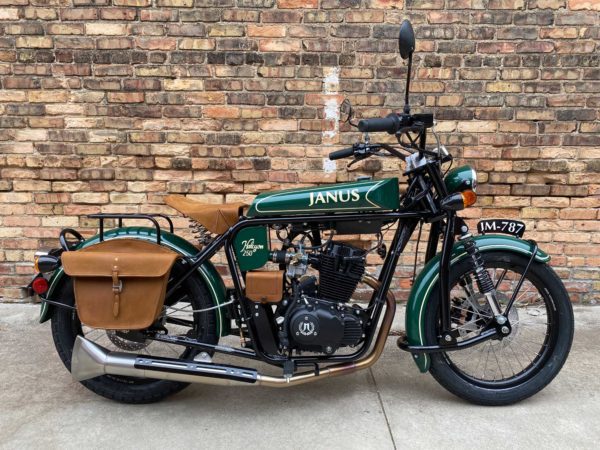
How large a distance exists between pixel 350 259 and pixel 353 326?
1.10 ft

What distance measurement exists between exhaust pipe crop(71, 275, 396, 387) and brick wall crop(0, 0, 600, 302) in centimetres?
154

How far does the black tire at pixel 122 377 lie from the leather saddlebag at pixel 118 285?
0.23 metres

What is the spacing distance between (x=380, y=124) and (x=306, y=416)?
1472 millimetres

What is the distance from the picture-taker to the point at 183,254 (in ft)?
7.73

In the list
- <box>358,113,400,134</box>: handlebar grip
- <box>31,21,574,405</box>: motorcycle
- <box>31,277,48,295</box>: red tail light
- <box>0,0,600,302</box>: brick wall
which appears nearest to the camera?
<box>358,113,400,134</box>: handlebar grip

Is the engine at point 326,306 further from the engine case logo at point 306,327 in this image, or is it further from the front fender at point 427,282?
the front fender at point 427,282

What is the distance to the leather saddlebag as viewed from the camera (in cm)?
218

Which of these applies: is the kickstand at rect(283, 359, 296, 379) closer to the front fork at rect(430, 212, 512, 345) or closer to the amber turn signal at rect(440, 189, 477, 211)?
the front fork at rect(430, 212, 512, 345)

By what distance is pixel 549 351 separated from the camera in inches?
96.3

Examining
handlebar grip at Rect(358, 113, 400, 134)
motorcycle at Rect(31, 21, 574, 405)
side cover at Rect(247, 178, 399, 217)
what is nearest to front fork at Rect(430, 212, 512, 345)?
motorcycle at Rect(31, 21, 574, 405)

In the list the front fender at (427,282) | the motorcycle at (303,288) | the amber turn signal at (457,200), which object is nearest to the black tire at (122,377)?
the motorcycle at (303,288)

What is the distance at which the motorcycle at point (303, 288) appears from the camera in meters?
2.22

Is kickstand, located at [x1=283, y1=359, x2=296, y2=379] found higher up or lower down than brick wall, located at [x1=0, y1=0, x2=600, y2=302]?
lower down

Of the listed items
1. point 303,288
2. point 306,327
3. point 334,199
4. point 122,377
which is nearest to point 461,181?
point 334,199
